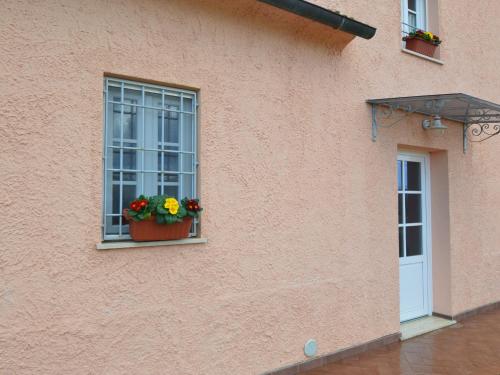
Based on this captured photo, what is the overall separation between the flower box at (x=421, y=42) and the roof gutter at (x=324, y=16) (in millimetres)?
1485

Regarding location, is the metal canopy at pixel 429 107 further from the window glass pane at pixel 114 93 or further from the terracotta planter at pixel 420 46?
the window glass pane at pixel 114 93

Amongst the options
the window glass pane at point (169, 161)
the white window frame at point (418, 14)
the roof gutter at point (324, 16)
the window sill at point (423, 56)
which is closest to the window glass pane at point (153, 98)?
the window glass pane at point (169, 161)

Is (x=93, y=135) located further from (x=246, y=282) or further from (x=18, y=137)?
(x=246, y=282)

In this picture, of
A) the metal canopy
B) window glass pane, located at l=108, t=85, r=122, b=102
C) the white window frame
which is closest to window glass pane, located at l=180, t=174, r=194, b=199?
window glass pane, located at l=108, t=85, r=122, b=102

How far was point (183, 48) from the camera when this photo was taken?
3744 mm

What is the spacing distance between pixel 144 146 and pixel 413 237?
169 inches

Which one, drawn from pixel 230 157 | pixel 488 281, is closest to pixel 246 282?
pixel 230 157

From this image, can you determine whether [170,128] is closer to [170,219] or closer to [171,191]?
[171,191]

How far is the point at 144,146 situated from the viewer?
3.64 m

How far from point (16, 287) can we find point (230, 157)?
77.0 inches

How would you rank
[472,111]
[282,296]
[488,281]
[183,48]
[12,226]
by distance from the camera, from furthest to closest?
[488,281] < [472,111] < [282,296] < [183,48] < [12,226]

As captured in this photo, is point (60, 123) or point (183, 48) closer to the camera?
point (60, 123)

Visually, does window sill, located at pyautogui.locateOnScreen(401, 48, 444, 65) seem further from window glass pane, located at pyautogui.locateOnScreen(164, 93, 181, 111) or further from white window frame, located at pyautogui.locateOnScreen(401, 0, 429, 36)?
window glass pane, located at pyautogui.locateOnScreen(164, 93, 181, 111)

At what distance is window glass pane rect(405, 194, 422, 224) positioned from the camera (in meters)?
6.23
